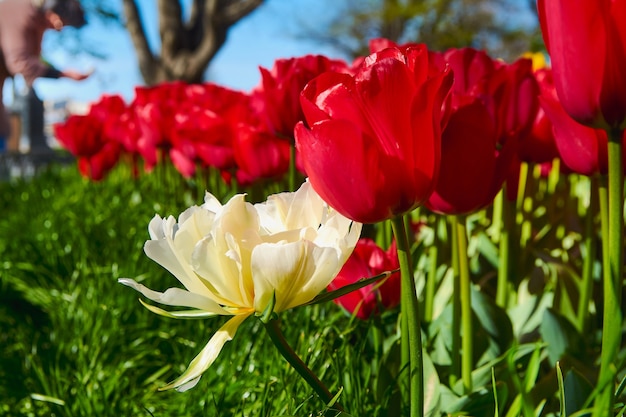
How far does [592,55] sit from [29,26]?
566 centimetres

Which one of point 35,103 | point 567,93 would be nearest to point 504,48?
point 35,103

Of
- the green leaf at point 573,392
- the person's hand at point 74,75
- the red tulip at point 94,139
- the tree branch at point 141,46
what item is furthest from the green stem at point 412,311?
the tree branch at point 141,46

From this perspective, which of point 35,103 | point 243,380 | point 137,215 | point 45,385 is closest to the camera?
point 243,380

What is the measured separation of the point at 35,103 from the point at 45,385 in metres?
6.96

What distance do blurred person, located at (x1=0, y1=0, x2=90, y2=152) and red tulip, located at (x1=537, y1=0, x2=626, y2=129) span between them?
17.4ft

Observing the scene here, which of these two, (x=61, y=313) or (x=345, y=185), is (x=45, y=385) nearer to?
(x=61, y=313)

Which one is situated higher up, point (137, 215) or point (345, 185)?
point (345, 185)

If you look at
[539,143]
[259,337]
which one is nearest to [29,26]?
[259,337]

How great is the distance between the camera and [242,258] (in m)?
0.64

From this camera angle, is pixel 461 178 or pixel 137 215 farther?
pixel 137 215

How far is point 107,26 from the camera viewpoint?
21859 mm

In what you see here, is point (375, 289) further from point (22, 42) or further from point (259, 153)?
point (22, 42)

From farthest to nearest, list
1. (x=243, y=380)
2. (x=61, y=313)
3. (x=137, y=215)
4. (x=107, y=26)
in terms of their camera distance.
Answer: (x=107, y=26) → (x=137, y=215) → (x=61, y=313) → (x=243, y=380)

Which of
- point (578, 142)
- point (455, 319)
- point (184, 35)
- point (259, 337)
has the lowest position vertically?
point (259, 337)
